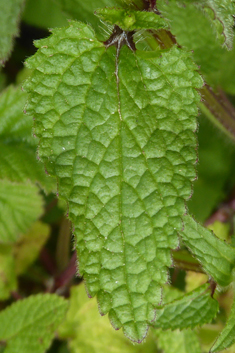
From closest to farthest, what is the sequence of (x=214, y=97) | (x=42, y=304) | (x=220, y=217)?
(x=214, y=97), (x=42, y=304), (x=220, y=217)

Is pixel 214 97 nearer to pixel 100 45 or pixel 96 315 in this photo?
pixel 100 45

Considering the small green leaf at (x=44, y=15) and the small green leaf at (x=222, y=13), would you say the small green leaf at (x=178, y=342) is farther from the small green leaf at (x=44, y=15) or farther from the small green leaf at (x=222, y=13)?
the small green leaf at (x=44, y=15)

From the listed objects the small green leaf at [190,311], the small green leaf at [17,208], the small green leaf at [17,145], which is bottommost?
the small green leaf at [17,208]

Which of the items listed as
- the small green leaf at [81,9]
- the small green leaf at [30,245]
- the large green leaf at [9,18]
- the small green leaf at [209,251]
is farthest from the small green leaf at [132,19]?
the small green leaf at [30,245]

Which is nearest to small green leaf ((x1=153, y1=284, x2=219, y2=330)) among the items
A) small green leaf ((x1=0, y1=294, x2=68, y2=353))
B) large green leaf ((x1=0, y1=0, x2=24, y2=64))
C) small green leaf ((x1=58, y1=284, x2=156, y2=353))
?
small green leaf ((x1=0, y1=294, x2=68, y2=353))

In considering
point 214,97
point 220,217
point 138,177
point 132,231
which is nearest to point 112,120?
point 138,177

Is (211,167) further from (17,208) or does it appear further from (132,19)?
(132,19)
